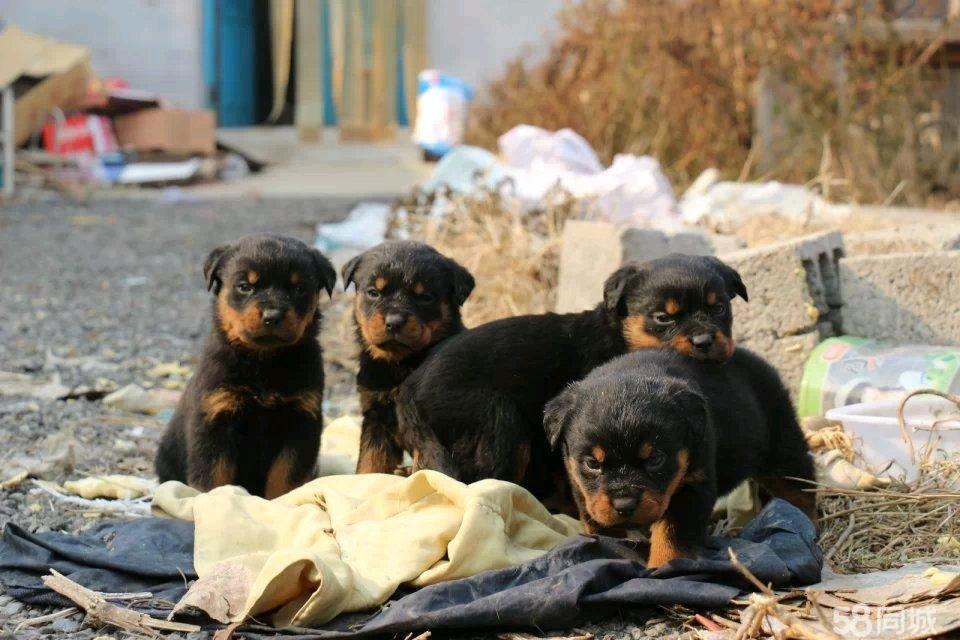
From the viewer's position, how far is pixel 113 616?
342 cm

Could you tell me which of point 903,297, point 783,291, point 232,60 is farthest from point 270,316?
point 232,60

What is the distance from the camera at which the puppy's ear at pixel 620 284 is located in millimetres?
4391

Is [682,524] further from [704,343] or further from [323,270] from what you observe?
[323,270]

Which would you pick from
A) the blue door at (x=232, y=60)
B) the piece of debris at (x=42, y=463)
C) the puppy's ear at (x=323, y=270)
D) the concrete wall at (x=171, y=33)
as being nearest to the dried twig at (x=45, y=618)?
the piece of debris at (x=42, y=463)

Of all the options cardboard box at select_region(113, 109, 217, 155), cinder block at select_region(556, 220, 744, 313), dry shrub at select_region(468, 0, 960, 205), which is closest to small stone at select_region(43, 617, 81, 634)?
cinder block at select_region(556, 220, 744, 313)

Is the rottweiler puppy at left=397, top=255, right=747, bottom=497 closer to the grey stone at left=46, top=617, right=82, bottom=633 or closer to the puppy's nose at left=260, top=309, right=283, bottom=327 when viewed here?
the puppy's nose at left=260, top=309, right=283, bottom=327

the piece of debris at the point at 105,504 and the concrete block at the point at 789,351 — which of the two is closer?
the piece of debris at the point at 105,504

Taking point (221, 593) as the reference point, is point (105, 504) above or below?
below

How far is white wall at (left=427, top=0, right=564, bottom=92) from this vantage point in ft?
52.0

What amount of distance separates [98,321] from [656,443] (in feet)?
18.8

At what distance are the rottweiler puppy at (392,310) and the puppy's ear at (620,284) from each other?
2.18 feet

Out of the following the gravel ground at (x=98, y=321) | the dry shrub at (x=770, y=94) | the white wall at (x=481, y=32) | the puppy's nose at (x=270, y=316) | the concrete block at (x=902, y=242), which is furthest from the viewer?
the white wall at (x=481, y=32)

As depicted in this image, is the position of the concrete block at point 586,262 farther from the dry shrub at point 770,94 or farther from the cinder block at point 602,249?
the dry shrub at point 770,94

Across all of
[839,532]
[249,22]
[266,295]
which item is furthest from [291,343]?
[249,22]
